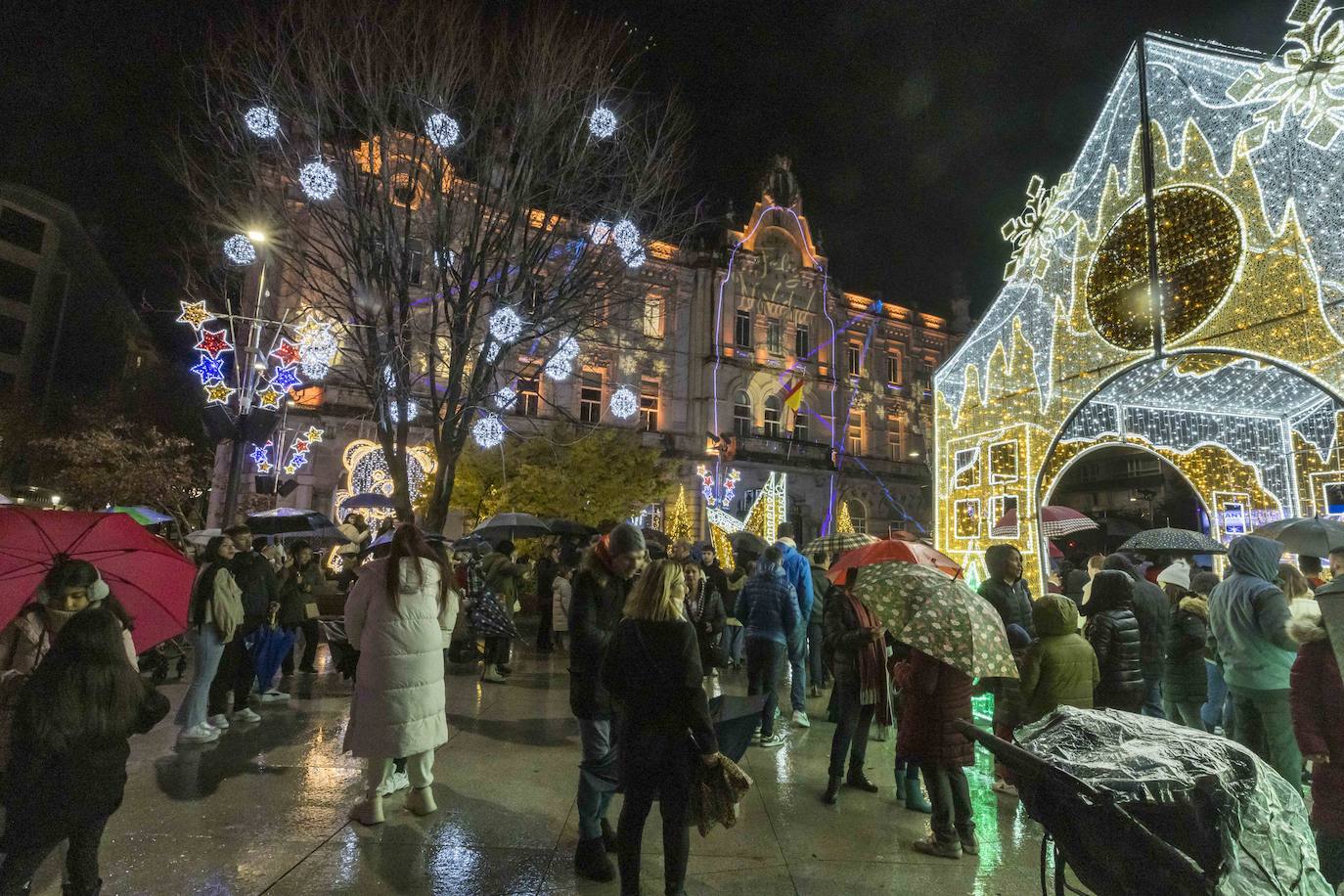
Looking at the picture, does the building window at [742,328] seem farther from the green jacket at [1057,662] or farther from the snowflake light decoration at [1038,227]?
the green jacket at [1057,662]

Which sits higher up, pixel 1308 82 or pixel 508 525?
pixel 1308 82

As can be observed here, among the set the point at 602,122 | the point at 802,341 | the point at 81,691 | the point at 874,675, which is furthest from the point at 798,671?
the point at 802,341

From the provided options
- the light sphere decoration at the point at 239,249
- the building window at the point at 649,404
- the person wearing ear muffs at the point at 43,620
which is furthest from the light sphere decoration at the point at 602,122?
the building window at the point at 649,404

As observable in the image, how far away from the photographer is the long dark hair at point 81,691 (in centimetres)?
290

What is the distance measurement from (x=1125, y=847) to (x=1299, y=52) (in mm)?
8234

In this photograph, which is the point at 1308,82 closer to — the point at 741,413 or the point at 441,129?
the point at 441,129

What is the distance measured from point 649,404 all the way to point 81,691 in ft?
85.9

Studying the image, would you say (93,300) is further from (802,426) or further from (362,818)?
(362,818)

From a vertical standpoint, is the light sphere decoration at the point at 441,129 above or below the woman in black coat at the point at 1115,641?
above

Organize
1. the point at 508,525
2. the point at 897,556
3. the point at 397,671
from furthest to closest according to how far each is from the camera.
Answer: the point at 508,525 → the point at 897,556 → the point at 397,671

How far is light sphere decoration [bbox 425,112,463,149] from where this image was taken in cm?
1087

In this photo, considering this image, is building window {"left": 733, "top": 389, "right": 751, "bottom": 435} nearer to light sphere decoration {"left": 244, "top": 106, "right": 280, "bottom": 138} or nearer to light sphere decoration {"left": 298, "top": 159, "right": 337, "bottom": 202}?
light sphere decoration {"left": 298, "top": 159, "right": 337, "bottom": 202}

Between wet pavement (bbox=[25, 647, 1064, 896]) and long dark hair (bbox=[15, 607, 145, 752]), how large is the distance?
113 centimetres

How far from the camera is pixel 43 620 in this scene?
132 inches
